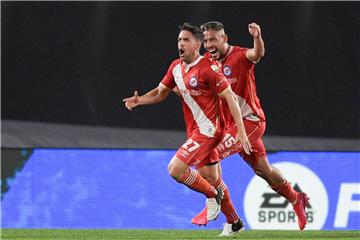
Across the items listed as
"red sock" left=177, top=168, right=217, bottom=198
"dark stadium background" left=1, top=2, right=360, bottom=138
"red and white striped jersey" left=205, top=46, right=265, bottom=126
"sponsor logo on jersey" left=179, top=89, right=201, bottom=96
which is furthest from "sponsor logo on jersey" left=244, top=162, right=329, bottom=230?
"sponsor logo on jersey" left=179, top=89, right=201, bottom=96

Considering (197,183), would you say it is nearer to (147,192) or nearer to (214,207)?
(214,207)

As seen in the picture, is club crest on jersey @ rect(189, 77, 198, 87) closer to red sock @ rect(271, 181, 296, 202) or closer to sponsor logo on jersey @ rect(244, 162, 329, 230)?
red sock @ rect(271, 181, 296, 202)

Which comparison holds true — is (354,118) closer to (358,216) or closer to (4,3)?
(358,216)

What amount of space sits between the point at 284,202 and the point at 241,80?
272 cm

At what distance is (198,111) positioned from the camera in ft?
32.0

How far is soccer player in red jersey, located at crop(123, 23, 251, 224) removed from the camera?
9562 millimetres

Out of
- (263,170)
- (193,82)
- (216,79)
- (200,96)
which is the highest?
(216,79)

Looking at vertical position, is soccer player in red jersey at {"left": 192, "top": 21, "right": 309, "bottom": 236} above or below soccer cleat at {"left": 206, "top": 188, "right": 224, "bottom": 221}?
above

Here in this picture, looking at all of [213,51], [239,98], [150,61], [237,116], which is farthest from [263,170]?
[150,61]

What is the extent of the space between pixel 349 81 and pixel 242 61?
295cm

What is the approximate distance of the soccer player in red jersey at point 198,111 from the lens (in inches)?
376

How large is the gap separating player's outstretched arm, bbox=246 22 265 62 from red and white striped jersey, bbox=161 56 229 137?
0.46 m

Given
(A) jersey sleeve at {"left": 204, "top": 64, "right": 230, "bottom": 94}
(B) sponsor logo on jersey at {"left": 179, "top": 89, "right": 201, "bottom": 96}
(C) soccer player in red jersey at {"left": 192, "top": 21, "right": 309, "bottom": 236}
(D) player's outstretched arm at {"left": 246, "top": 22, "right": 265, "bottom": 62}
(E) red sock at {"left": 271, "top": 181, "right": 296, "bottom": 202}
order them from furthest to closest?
(E) red sock at {"left": 271, "top": 181, "right": 296, "bottom": 202} → (C) soccer player in red jersey at {"left": 192, "top": 21, "right": 309, "bottom": 236} → (B) sponsor logo on jersey at {"left": 179, "top": 89, "right": 201, "bottom": 96} → (D) player's outstretched arm at {"left": 246, "top": 22, "right": 265, "bottom": 62} → (A) jersey sleeve at {"left": 204, "top": 64, "right": 230, "bottom": 94}

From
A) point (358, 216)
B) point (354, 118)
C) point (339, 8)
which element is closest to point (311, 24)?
point (339, 8)
